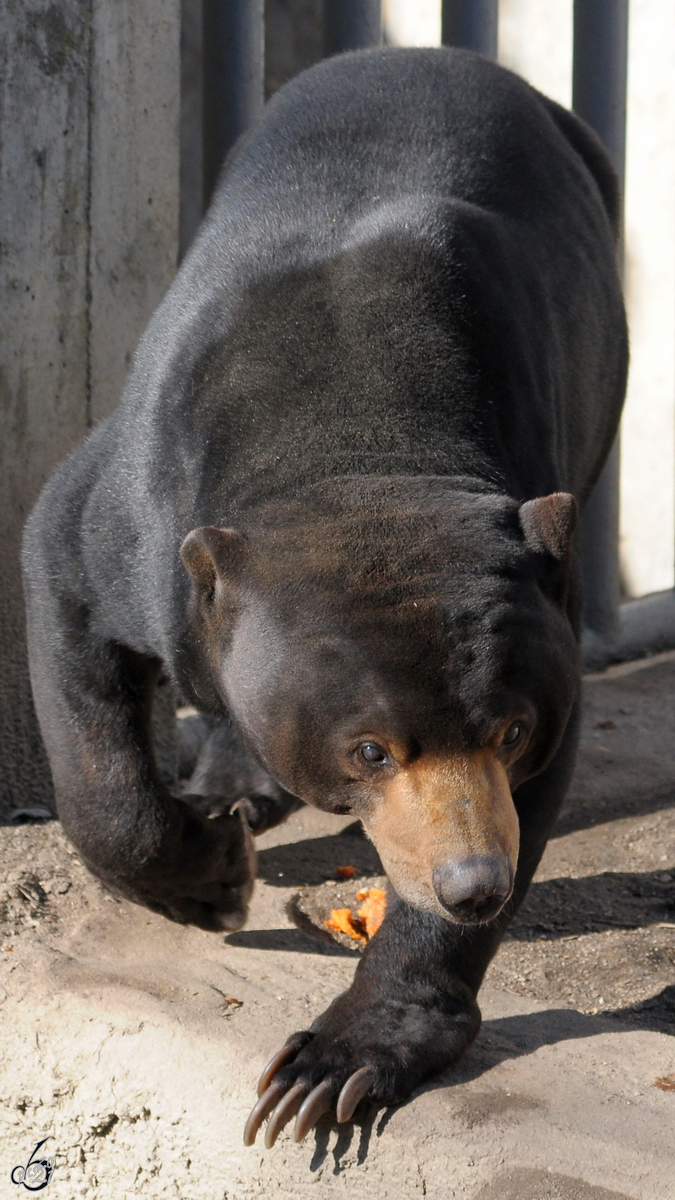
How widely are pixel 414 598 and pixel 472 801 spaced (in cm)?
36

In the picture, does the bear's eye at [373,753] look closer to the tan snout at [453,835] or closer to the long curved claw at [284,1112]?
the tan snout at [453,835]

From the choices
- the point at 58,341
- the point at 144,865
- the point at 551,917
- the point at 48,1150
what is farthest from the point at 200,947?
the point at 58,341

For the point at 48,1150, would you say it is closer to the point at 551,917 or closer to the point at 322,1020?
the point at 322,1020

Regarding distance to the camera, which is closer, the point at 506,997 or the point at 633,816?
the point at 506,997

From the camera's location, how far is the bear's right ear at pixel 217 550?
8.75ft

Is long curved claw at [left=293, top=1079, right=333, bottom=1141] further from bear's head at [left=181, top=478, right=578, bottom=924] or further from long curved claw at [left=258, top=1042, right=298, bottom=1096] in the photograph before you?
bear's head at [left=181, top=478, right=578, bottom=924]

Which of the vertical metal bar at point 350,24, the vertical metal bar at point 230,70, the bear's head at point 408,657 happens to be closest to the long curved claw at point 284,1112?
the bear's head at point 408,657

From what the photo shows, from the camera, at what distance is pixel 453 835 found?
244 cm

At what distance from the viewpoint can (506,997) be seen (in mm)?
3477

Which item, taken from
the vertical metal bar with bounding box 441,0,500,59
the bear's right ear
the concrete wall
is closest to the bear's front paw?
the bear's right ear

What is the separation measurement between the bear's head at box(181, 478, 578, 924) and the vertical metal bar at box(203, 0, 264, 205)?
2.82m

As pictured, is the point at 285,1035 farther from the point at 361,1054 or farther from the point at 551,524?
the point at 551,524

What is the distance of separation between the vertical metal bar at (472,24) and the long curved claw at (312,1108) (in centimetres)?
435

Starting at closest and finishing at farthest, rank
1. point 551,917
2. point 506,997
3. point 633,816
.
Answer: point 506,997, point 551,917, point 633,816
